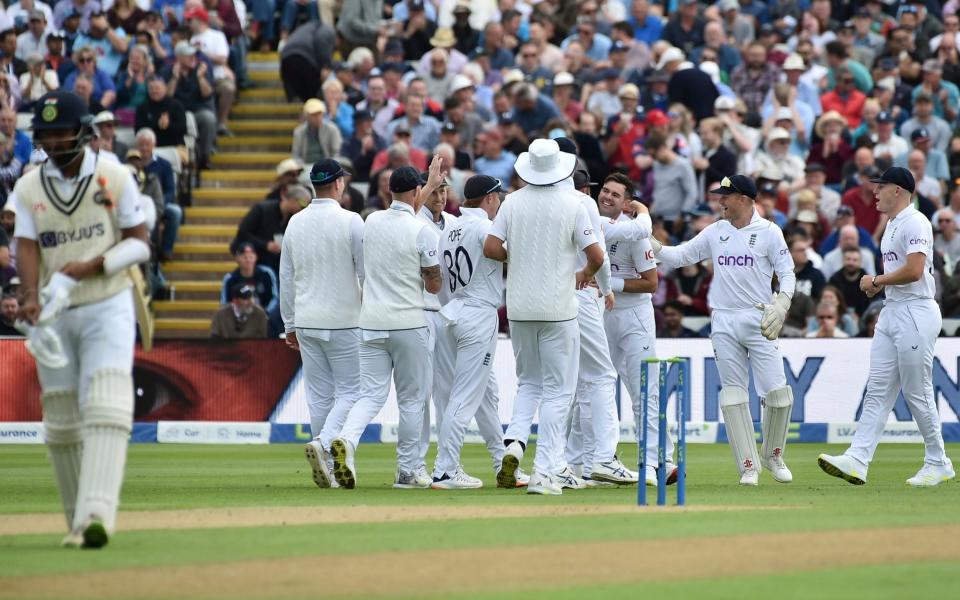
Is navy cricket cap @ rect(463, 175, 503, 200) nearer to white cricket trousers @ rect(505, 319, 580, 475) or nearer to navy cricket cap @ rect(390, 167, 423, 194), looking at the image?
navy cricket cap @ rect(390, 167, 423, 194)

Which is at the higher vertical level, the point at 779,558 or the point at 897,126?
the point at 897,126

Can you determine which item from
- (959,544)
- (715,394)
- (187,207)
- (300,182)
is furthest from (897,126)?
(959,544)

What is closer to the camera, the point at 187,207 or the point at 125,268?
the point at 125,268

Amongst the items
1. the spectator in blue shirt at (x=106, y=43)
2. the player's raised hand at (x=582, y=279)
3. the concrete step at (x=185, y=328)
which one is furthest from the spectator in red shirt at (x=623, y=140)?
the player's raised hand at (x=582, y=279)

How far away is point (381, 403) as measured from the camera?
13.6 metres

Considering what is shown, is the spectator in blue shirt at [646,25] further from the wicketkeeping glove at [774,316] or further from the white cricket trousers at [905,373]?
the wicketkeeping glove at [774,316]

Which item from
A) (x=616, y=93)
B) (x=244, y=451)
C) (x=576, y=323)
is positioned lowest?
(x=244, y=451)

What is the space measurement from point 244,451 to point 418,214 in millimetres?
6313

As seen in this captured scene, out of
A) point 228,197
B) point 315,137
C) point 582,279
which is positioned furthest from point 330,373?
point 228,197

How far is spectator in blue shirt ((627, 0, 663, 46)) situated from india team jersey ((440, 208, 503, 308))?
48.9ft

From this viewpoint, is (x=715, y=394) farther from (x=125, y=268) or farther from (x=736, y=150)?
(x=125, y=268)

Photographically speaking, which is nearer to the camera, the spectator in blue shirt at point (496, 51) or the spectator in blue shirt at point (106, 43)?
the spectator in blue shirt at point (106, 43)

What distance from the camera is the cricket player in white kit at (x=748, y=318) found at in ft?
45.1

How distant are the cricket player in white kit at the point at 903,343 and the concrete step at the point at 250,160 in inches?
602
